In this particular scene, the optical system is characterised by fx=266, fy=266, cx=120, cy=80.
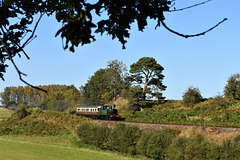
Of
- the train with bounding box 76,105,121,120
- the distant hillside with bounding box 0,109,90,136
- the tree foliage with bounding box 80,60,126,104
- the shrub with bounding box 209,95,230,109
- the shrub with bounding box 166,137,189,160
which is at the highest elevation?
the tree foliage with bounding box 80,60,126,104

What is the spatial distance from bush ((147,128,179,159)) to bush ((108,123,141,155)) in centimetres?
230

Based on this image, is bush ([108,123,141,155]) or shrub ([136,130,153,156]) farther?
bush ([108,123,141,155])

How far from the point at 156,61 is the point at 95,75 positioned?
113 feet

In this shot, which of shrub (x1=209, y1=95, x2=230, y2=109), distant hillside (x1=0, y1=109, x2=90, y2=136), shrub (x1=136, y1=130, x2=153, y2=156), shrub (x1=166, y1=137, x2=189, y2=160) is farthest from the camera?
distant hillside (x1=0, y1=109, x2=90, y2=136)

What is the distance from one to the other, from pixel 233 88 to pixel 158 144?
22632 mm

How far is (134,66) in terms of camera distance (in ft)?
161

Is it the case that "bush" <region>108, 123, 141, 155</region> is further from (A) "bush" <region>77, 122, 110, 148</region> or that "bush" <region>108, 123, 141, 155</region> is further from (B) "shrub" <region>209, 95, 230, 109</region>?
(B) "shrub" <region>209, 95, 230, 109</region>

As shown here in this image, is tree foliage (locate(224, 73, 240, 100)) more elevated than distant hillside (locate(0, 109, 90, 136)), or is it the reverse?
tree foliage (locate(224, 73, 240, 100))

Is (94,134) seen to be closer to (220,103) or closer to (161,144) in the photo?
(161,144)

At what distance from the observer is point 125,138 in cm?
2369

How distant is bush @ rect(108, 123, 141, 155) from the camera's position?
77.0 ft

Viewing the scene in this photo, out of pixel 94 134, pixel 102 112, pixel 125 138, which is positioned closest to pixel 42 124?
pixel 102 112

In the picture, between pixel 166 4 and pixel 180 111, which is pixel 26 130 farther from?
pixel 166 4

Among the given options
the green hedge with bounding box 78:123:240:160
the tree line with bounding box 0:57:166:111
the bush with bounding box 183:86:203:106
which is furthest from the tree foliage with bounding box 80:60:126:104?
the green hedge with bounding box 78:123:240:160
